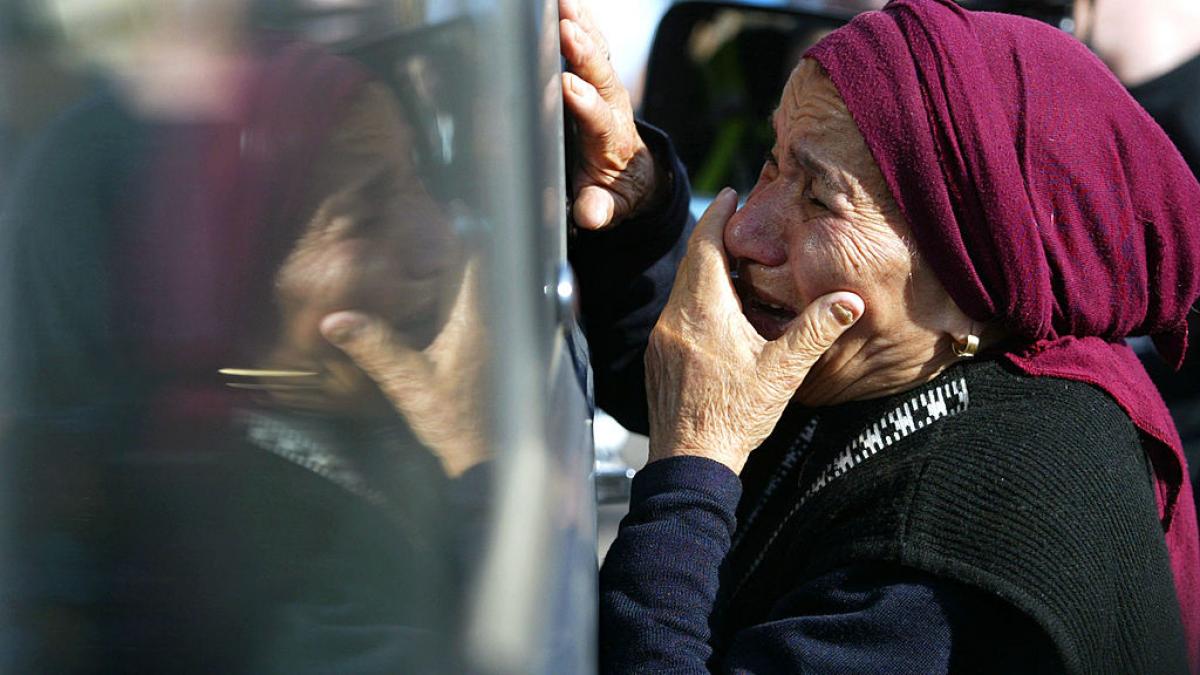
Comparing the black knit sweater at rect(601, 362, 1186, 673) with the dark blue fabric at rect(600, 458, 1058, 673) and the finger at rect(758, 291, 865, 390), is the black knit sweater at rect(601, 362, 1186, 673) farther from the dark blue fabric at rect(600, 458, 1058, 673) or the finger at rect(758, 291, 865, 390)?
the finger at rect(758, 291, 865, 390)

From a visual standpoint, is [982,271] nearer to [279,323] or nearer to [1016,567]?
[1016,567]

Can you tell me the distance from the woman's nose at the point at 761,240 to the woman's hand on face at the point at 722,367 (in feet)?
0.12

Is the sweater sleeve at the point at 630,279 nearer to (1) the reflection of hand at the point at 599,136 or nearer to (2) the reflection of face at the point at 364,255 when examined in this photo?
(1) the reflection of hand at the point at 599,136

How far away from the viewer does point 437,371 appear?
3.01ft

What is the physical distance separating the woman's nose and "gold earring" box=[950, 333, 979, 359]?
0.24m

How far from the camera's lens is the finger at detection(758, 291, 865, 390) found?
59.6 inches

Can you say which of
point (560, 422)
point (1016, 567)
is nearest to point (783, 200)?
point (1016, 567)

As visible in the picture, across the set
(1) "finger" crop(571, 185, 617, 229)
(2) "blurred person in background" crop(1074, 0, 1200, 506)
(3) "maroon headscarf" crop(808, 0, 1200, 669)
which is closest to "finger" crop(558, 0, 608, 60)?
(1) "finger" crop(571, 185, 617, 229)

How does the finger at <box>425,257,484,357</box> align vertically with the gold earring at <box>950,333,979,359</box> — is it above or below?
above

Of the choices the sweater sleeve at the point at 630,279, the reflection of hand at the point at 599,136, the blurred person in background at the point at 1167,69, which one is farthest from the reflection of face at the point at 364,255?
the blurred person in background at the point at 1167,69

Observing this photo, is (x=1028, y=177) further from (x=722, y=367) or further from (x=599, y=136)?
(x=599, y=136)

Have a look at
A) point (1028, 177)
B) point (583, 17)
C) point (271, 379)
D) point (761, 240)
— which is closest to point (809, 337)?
point (761, 240)

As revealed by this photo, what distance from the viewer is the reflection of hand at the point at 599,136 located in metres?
1.62

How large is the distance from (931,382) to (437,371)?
826 millimetres
